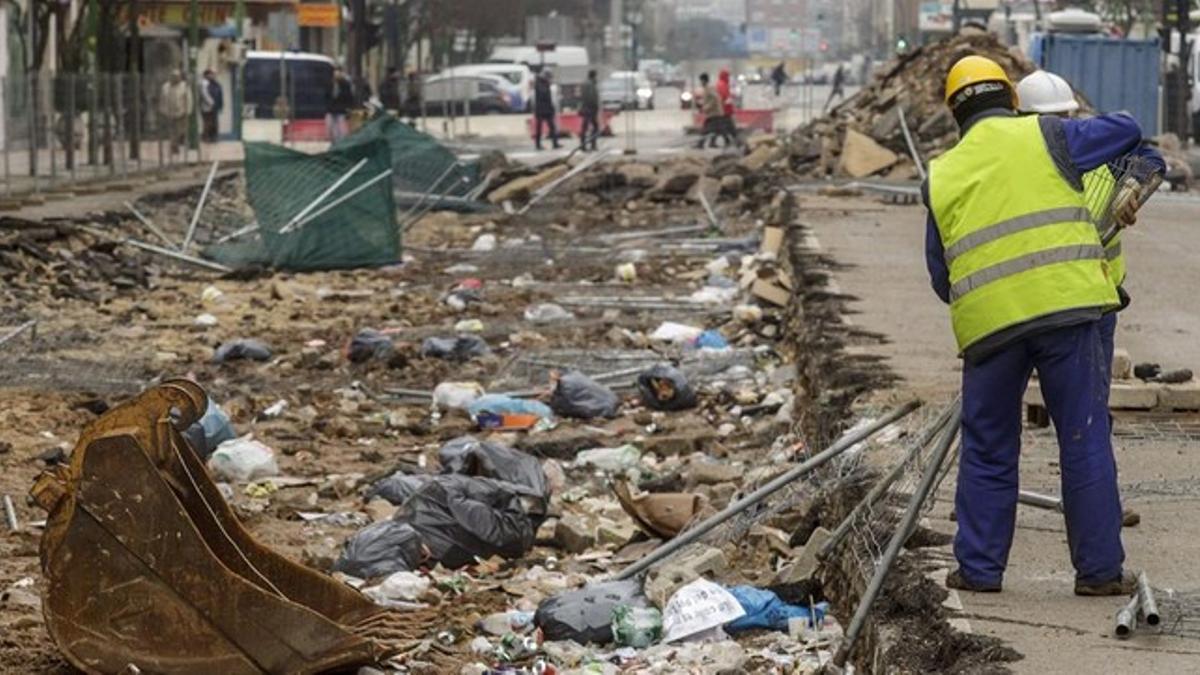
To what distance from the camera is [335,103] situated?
168 feet

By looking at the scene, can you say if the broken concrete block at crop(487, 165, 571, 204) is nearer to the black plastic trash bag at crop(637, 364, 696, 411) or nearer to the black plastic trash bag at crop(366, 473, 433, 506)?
the black plastic trash bag at crop(637, 364, 696, 411)

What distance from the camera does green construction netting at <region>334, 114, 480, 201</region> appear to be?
32.5 metres

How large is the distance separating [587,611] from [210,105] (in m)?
41.5

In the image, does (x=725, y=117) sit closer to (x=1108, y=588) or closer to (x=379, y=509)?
(x=379, y=509)

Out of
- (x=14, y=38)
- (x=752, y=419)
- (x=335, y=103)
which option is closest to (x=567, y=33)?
(x=335, y=103)

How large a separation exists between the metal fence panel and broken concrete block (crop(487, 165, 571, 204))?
846 centimetres

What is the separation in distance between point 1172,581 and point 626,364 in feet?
31.7

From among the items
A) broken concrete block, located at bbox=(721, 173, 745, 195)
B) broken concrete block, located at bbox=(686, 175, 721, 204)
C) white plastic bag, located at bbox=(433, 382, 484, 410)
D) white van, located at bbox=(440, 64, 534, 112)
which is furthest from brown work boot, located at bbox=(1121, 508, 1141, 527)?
white van, located at bbox=(440, 64, 534, 112)

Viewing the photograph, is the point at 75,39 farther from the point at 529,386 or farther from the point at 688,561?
the point at 688,561

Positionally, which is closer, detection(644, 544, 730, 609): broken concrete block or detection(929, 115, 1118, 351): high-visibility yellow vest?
detection(929, 115, 1118, 351): high-visibility yellow vest

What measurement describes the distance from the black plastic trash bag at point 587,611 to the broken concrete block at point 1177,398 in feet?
11.2

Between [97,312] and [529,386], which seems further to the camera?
[97,312]

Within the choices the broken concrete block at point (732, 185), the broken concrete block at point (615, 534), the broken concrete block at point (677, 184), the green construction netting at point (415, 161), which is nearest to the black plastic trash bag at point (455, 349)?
the broken concrete block at point (615, 534)

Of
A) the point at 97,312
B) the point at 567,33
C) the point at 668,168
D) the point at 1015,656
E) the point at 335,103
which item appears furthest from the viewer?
the point at 567,33
